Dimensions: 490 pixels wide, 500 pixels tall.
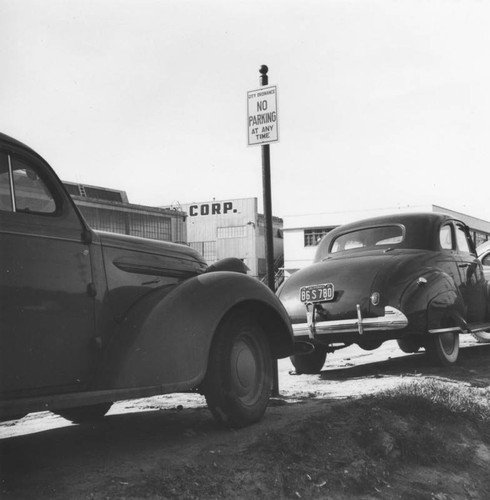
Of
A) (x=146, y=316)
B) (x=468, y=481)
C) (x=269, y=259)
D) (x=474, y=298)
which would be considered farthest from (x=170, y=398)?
(x=474, y=298)

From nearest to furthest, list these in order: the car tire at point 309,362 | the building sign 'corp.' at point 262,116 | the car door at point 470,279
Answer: the building sign 'corp.' at point 262,116
the car tire at point 309,362
the car door at point 470,279

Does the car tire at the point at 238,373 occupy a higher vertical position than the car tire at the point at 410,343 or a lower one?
higher

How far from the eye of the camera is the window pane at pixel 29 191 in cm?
339

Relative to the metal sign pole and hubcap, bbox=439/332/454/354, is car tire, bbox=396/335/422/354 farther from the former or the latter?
the metal sign pole

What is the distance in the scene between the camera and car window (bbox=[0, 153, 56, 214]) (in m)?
3.33

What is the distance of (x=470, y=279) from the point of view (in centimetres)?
876

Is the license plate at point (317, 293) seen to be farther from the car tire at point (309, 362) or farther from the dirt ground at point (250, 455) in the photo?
the dirt ground at point (250, 455)

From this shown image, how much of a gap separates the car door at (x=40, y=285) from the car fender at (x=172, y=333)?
7.0 inches

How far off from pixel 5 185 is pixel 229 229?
150 ft

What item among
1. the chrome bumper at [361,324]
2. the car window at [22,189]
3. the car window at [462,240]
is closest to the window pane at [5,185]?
the car window at [22,189]

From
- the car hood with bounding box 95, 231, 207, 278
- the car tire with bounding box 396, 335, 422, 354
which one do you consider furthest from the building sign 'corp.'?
the car tire with bounding box 396, 335, 422, 354

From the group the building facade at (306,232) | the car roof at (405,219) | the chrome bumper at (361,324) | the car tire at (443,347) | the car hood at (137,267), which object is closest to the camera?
the car hood at (137,267)

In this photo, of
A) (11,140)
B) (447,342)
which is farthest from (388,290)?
(11,140)

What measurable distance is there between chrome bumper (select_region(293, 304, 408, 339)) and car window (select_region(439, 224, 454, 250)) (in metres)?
1.73
